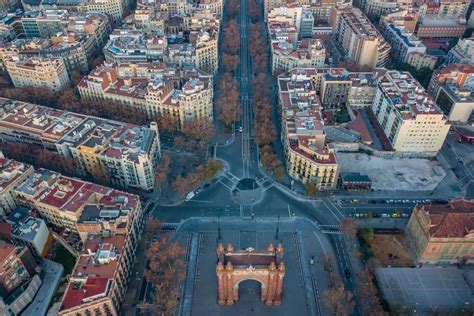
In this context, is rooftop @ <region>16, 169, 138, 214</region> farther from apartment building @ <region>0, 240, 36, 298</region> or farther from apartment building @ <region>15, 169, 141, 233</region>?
apartment building @ <region>0, 240, 36, 298</region>

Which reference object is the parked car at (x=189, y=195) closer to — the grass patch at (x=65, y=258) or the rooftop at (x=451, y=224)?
the grass patch at (x=65, y=258)

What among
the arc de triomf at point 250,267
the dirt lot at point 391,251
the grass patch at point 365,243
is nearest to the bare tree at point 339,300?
the arc de triomf at point 250,267

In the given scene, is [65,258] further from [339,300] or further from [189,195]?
[339,300]

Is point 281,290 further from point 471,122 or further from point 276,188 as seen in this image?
point 471,122

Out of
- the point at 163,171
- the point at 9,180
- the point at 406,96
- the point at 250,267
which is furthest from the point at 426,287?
the point at 9,180

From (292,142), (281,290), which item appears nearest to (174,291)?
(281,290)

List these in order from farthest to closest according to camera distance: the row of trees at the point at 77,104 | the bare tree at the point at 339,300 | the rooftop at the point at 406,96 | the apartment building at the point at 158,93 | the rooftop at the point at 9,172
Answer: the row of trees at the point at 77,104, the apartment building at the point at 158,93, the rooftop at the point at 406,96, the rooftop at the point at 9,172, the bare tree at the point at 339,300
